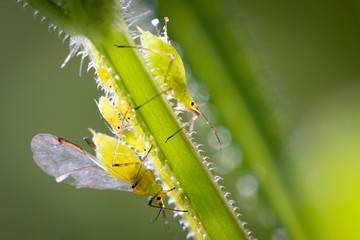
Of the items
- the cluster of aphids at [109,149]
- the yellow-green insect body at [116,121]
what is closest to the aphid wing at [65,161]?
the cluster of aphids at [109,149]

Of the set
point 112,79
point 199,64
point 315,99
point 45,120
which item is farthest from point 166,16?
point 45,120

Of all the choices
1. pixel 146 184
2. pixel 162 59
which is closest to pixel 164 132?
pixel 162 59

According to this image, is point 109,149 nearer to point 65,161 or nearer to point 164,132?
point 65,161

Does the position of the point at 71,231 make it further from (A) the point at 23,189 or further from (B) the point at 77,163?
(B) the point at 77,163

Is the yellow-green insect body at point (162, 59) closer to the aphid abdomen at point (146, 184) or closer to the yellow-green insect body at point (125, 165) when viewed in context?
the yellow-green insect body at point (125, 165)

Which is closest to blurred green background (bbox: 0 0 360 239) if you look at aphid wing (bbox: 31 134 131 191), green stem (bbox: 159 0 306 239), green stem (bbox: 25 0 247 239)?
green stem (bbox: 159 0 306 239)

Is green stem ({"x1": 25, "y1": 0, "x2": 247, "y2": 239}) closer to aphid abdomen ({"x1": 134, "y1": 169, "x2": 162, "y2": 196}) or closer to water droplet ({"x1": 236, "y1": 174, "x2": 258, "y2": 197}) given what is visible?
water droplet ({"x1": 236, "y1": 174, "x2": 258, "y2": 197})
